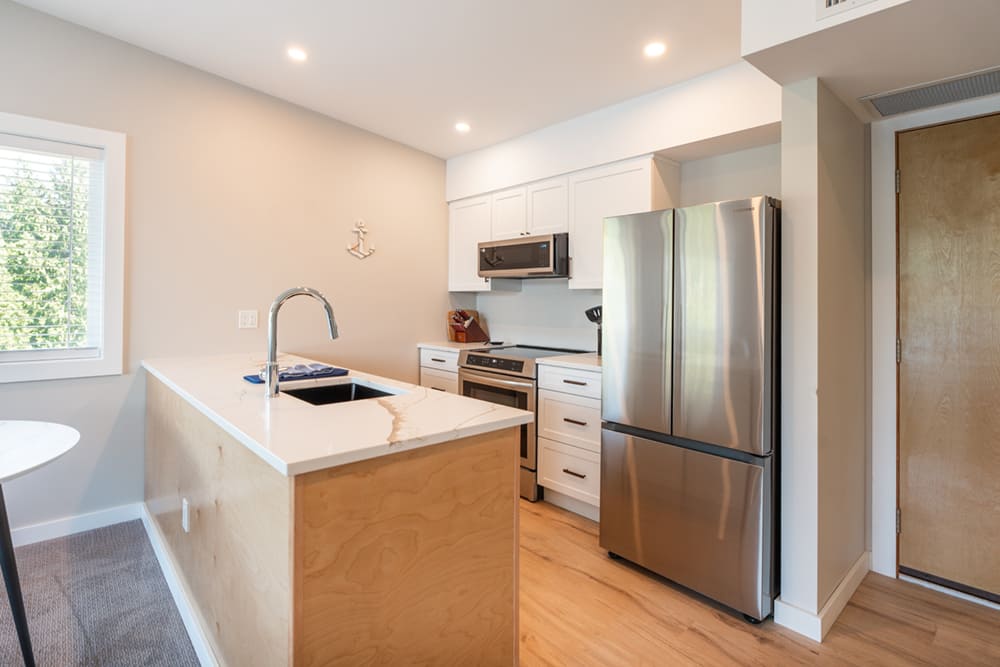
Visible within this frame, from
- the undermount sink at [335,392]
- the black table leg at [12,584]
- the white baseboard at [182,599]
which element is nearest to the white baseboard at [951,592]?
the undermount sink at [335,392]

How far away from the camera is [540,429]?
3049 mm

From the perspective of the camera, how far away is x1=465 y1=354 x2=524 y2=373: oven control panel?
10.3 feet

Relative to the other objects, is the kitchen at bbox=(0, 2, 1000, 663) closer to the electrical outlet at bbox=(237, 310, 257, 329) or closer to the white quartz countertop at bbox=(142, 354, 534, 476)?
the electrical outlet at bbox=(237, 310, 257, 329)

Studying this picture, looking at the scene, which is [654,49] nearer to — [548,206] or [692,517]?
[548,206]

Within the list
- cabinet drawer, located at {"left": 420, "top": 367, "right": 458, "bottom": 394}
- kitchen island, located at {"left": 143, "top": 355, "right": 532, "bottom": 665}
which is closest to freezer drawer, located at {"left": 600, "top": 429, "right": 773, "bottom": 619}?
kitchen island, located at {"left": 143, "top": 355, "right": 532, "bottom": 665}

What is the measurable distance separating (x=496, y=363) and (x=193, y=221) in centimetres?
200

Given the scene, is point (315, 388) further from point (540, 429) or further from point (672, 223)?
point (672, 223)

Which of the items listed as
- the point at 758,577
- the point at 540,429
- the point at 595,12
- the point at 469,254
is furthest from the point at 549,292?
the point at 758,577

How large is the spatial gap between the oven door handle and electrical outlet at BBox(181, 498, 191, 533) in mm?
1832

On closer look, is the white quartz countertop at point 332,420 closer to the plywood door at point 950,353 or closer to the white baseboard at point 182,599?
the white baseboard at point 182,599

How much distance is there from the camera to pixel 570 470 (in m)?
2.88

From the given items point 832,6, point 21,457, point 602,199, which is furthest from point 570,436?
point 21,457

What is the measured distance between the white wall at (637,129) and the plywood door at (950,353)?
733 mm

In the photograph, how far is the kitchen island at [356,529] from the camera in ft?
3.55
